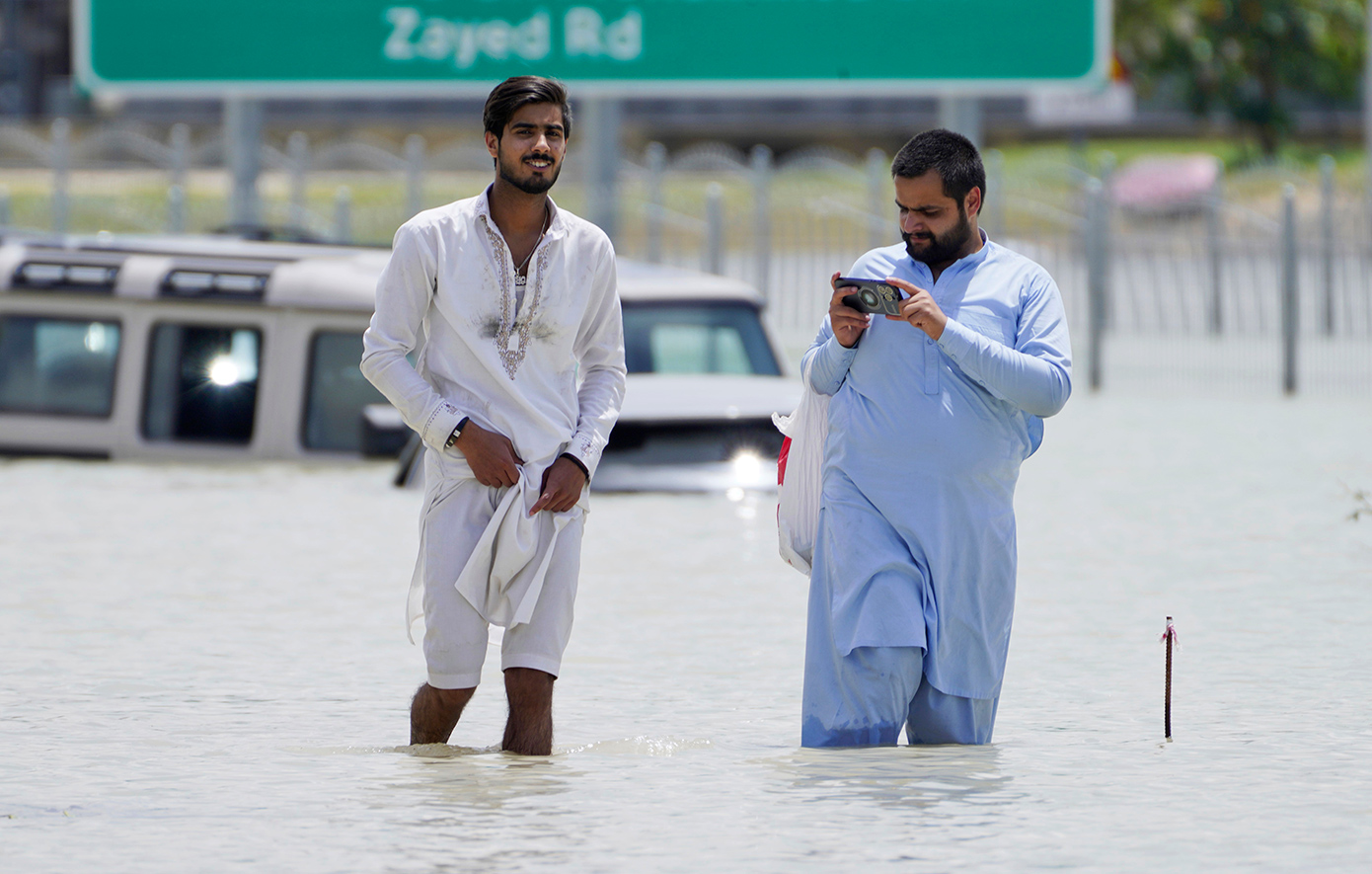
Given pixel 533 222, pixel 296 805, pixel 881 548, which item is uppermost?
pixel 533 222

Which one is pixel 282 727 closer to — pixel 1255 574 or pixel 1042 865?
pixel 1042 865

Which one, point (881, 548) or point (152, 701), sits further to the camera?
point (152, 701)

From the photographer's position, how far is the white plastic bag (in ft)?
18.9

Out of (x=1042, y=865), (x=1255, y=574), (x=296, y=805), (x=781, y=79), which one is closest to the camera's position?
(x=1042, y=865)

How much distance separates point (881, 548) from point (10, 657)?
333cm

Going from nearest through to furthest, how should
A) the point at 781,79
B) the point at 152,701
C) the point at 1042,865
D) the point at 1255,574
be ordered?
1. the point at 1042,865
2. the point at 152,701
3. the point at 1255,574
4. the point at 781,79

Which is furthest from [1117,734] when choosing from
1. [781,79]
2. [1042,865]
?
[781,79]

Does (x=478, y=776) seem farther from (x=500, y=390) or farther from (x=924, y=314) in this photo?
(x=924, y=314)

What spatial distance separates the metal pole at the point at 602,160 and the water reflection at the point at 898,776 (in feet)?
47.0

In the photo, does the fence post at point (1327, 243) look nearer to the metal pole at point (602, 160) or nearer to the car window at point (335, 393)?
the metal pole at point (602, 160)

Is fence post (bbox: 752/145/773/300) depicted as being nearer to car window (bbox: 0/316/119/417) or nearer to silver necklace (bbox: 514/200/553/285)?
car window (bbox: 0/316/119/417)

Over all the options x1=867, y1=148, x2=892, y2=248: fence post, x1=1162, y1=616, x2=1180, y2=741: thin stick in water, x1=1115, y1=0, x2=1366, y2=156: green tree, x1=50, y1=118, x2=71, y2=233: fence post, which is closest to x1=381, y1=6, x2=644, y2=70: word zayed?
x1=867, y1=148, x2=892, y2=248: fence post

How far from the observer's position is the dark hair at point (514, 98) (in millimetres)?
5453

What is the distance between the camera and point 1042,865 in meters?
4.77
